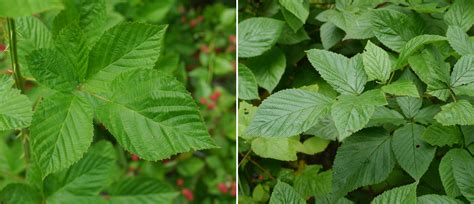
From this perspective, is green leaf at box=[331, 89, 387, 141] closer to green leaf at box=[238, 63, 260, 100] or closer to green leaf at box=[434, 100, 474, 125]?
green leaf at box=[434, 100, 474, 125]

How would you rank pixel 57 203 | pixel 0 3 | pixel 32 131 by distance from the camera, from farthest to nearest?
1. pixel 57 203
2. pixel 32 131
3. pixel 0 3

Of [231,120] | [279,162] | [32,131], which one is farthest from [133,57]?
[231,120]

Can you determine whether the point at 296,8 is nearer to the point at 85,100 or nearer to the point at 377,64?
the point at 377,64

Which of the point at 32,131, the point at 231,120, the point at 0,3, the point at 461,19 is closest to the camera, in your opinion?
the point at 0,3

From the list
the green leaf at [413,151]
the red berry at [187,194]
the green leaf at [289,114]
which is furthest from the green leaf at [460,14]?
the red berry at [187,194]

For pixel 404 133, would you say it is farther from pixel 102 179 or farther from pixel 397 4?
pixel 102 179

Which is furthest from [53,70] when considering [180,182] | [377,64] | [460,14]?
[180,182]
